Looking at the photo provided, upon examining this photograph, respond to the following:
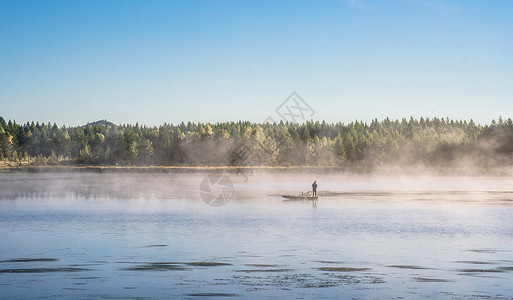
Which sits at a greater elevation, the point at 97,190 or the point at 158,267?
the point at 97,190

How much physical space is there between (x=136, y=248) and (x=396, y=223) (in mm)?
19428

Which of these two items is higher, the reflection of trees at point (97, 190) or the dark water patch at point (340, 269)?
the reflection of trees at point (97, 190)

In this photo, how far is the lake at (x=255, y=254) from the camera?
1925 centimetres

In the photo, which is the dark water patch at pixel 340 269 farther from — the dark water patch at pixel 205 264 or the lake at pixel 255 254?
the dark water patch at pixel 205 264

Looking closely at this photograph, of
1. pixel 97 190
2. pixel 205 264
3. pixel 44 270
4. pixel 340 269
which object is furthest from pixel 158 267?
pixel 97 190

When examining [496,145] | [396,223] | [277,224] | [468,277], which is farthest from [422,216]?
[496,145]

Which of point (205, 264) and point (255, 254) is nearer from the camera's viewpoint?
point (205, 264)

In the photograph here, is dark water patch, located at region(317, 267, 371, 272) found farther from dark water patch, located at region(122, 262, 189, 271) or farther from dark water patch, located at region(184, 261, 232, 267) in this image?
dark water patch, located at region(122, 262, 189, 271)

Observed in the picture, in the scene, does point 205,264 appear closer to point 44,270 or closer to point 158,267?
point 158,267

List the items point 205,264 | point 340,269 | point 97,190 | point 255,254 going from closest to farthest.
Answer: point 340,269, point 205,264, point 255,254, point 97,190

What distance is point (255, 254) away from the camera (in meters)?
26.7

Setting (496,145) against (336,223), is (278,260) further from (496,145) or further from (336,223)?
(496,145)

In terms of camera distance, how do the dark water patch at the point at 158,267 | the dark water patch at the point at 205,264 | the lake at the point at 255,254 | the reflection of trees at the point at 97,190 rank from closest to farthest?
the lake at the point at 255,254 < the dark water patch at the point at 158,267 < the dark water patch at the point at 205,264 < the reflection of trees at the point at 97,190

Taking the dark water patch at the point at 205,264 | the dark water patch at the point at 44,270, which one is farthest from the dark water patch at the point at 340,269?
the dark water patch at the point at 44,270
